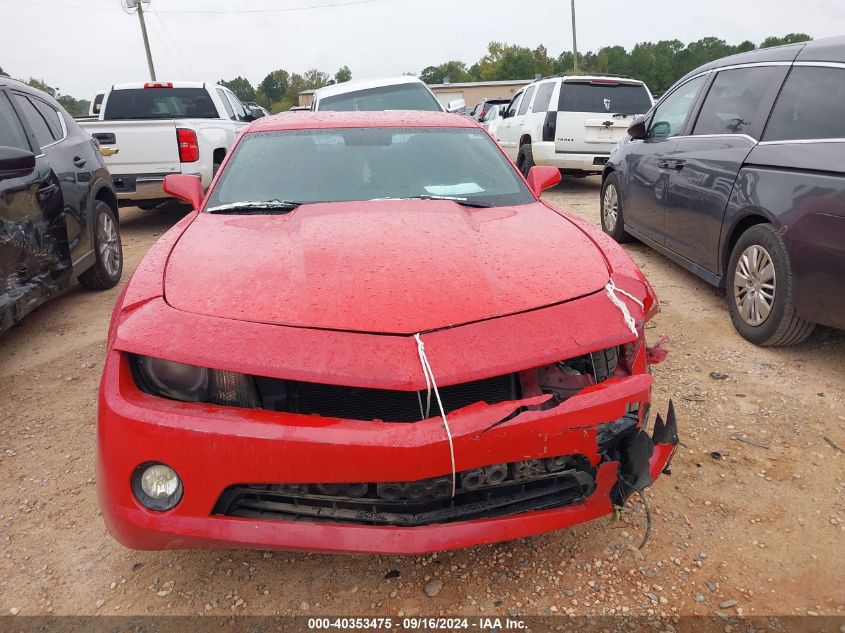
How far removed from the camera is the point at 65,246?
4.17 meters

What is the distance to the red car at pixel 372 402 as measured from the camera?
5.32 ft

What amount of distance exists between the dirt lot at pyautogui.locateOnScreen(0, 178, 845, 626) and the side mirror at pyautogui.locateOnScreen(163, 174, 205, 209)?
126 centimetres

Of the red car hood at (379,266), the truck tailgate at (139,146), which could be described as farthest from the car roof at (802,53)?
the truck tailgate at (139,146)

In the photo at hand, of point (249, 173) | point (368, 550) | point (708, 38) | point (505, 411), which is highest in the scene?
point (708, 38)

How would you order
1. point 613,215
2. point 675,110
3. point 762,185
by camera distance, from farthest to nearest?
point 613,215 < point 675,110 < point 762,185

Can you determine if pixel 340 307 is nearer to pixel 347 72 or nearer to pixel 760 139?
pixel 760 139

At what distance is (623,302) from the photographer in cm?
197

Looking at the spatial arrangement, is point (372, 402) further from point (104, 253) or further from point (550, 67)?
point (550, 67)

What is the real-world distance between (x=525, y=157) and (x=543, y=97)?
0.97 meters

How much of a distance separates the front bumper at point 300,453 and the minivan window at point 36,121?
3460mm

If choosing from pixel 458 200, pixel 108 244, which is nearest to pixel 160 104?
pixel 108 244

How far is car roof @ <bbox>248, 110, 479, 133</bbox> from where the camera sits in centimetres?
333

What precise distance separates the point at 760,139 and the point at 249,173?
3035 millimetres

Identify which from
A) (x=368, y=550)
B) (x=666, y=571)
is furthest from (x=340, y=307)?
(x=666, y=571)
